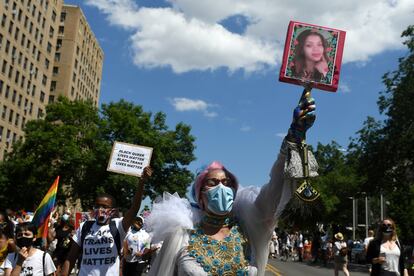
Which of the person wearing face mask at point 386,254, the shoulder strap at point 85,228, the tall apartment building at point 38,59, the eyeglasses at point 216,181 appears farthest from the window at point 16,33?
the eyeglasses at point 216,181

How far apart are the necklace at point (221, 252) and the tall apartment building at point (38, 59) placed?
44.5 m

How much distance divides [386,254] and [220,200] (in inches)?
206

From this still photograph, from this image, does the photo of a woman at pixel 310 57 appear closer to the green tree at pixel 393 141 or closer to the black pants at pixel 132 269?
the black pants at pixel 132 269

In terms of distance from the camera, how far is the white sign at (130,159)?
675 cm

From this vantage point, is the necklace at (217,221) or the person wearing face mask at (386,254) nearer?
the necklace at (217,221)

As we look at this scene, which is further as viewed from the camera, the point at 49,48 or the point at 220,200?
the point at 49,48

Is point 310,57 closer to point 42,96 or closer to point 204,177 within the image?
point 204,177

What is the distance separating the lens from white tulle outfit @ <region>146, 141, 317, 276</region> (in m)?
2.94

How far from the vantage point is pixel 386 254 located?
24.7 feet

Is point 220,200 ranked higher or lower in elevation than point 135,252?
higher

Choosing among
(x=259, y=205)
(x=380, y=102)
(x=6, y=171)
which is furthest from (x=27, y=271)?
(x=6, y=171)

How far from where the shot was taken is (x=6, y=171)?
43000 millimetres

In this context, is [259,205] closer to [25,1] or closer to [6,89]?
[6,89]

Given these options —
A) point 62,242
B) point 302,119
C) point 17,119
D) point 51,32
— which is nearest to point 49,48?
point 51,32
